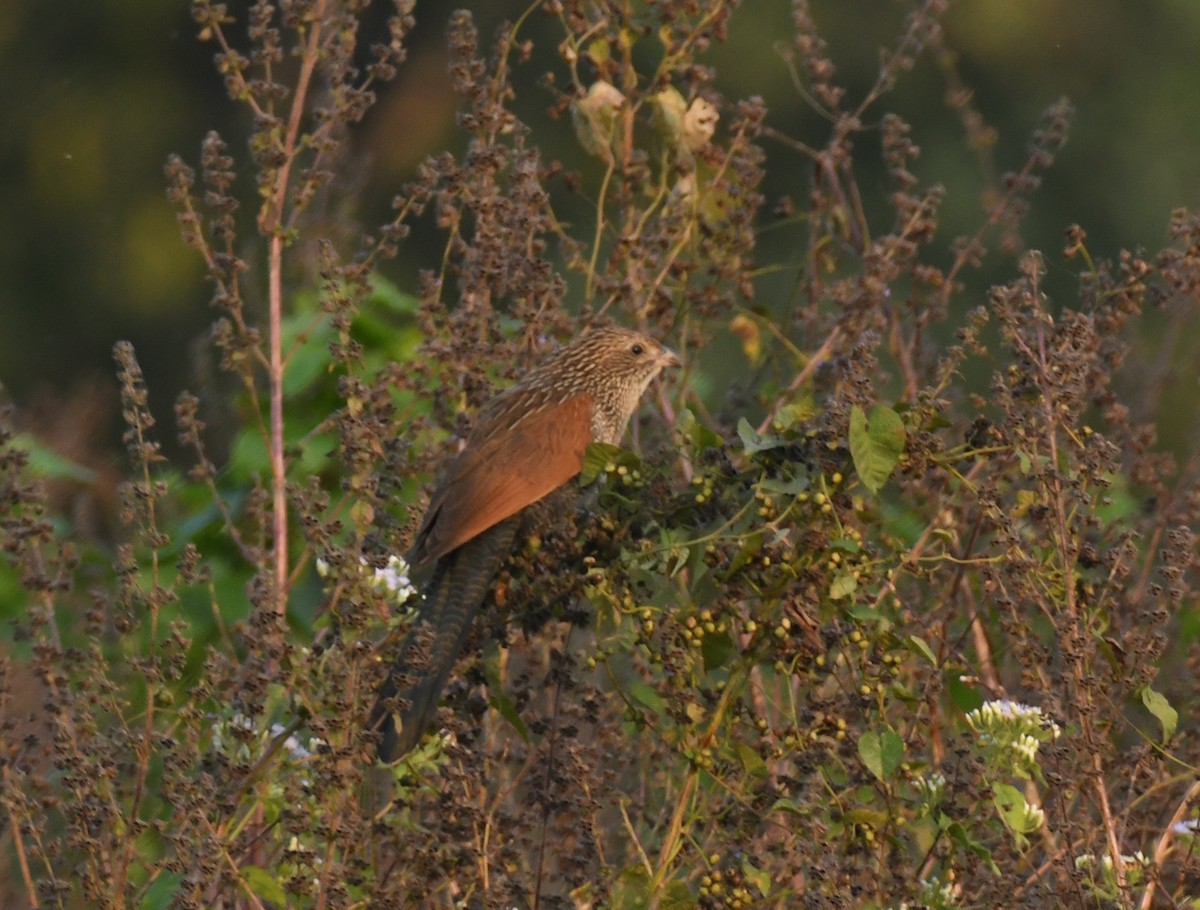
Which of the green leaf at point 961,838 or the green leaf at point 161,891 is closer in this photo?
the green leaf at point 961,838

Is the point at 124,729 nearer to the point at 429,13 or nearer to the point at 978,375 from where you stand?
the point at 978,375

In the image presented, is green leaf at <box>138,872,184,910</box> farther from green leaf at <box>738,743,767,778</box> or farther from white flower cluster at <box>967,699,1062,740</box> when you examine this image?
white flower cluster at <box>967,699,1062,740</box>

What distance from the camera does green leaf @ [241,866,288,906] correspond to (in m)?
2.81

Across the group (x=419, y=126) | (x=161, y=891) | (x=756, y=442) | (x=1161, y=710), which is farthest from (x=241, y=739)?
(x=419, y=126)

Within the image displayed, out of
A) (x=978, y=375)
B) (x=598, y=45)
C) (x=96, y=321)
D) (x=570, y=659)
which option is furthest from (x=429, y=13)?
(x=570, y=659)

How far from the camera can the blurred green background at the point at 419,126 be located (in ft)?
41.2

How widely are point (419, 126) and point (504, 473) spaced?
10219 millimetres

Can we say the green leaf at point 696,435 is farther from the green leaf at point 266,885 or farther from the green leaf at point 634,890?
the green leaf at point 266,885

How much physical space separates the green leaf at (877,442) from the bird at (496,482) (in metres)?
0.62

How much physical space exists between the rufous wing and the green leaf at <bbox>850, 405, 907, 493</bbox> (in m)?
1.00

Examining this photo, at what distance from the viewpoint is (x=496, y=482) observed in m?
3.43

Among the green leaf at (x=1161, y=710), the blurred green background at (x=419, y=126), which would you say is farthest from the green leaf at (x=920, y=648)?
the blurred green background at (x=419, y=126)

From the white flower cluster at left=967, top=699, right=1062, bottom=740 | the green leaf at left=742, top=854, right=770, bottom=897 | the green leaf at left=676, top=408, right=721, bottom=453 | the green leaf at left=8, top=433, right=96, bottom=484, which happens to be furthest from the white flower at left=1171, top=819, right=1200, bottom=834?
the green leaf at left=8, top=433, right=96, bottom=484

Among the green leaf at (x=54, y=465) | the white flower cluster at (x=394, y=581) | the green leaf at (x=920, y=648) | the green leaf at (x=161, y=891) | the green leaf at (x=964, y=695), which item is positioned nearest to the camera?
the green leaf at (x=920, y=648)
